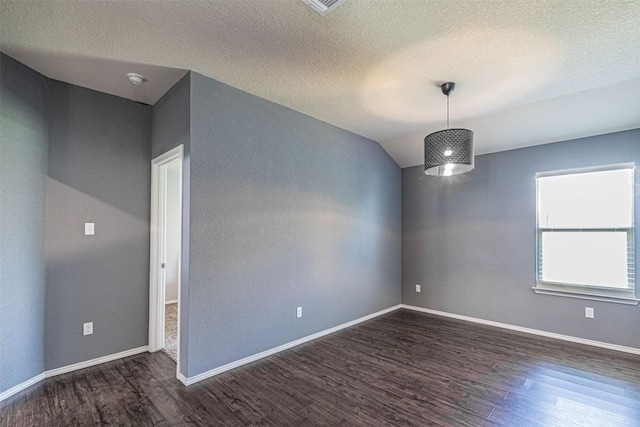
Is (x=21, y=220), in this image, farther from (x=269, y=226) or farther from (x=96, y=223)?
(x=269, y=226)

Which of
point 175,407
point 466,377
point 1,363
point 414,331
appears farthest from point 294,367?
point 1,363

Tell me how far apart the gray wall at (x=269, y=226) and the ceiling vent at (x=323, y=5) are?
1.34 m

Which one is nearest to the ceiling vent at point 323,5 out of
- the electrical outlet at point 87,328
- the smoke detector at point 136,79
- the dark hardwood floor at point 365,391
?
the smoke detector at point 136,79

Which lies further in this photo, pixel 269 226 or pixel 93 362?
pixel 269 226

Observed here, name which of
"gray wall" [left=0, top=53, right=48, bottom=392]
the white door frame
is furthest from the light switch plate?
the white door frame

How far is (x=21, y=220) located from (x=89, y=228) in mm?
488

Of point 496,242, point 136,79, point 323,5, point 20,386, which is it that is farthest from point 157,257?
point 496,242

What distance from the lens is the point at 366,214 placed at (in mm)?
4578

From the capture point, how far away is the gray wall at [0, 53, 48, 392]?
7.59 ft

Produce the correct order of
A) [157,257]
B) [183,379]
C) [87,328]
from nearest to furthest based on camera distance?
[183,379] → [87,328] → [157,257]

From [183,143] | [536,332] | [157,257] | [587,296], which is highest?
→ [183,143]

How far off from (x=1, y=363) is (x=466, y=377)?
380 cm

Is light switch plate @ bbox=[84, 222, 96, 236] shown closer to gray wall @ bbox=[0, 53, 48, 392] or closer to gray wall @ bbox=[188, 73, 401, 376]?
gray wall @ bbox=[0, 53, 48, 392]

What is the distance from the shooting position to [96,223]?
9.53 ft
